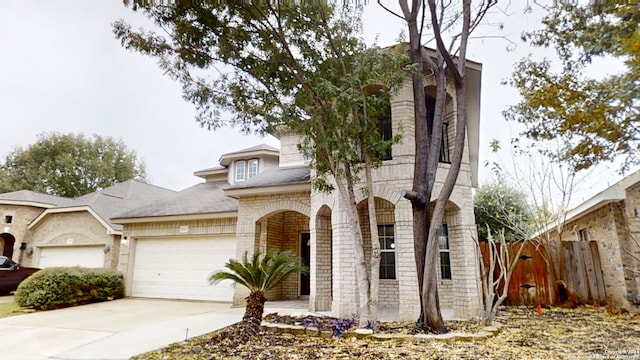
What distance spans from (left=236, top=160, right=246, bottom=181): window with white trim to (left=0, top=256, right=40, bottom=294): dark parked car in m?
9.04

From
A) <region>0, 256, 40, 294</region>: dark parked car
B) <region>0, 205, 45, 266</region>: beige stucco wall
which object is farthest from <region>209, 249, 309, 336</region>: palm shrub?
<region>0, 205, 45, 266</region>: beige stucco wall

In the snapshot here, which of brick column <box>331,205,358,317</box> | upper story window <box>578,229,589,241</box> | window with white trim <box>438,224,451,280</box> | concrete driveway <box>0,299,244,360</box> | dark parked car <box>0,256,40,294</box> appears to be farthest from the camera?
dark parked car <box>0,256,40,294</box>

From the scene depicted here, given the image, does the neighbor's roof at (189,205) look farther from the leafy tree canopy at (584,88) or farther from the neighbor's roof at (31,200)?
the leafy tree canopy at (584,88)

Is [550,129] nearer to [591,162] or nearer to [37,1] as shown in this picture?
[591,162]

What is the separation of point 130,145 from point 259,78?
101ft

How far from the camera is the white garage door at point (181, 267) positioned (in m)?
12.0

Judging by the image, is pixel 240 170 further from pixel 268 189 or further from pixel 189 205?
pixel 268 189

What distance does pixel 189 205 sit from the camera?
13.1m

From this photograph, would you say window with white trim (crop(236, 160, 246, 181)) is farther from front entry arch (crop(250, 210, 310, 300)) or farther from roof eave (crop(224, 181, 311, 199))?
roof eave (crop(224, 181, 311, 199))

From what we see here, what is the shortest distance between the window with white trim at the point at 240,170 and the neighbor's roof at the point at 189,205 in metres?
1.10

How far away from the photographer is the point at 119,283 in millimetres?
12516

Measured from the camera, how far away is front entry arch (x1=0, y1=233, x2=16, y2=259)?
55.1 feet

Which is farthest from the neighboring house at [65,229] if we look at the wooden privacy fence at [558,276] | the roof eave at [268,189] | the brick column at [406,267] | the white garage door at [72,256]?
the wooden privacy fence at [558,276]

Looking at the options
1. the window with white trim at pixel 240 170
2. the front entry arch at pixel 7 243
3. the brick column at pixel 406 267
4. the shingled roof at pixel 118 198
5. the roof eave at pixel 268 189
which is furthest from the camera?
the front entry arch at pixel 7 243
